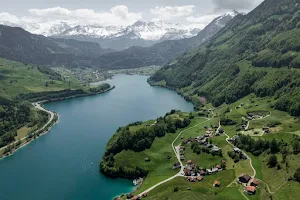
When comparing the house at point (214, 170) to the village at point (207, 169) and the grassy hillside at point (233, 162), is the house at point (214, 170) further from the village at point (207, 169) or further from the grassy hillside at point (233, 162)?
the grassy hillside at point (233, 162)

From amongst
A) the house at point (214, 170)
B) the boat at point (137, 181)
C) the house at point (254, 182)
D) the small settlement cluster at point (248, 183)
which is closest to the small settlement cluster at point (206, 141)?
the house at point (214, 170)

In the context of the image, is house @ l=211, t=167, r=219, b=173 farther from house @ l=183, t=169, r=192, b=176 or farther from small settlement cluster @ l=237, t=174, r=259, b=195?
small settlement cluster @ l=237, t=174, r=259, b=195

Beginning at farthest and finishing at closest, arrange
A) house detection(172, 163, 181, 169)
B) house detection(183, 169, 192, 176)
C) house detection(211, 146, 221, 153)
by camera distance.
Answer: house detection(211, 146, 221, 153), house detection(172, 163, 181, 169), house detection(183, 169, 192, 176)

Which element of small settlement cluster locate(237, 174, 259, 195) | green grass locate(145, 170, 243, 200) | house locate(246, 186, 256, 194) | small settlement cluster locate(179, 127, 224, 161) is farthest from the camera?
small settlement cluster locate(179, 127, 224, 161)

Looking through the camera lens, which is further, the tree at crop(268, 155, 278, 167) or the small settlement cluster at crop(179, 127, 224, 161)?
the small settlement cluster at crop(179, 127, 224, 161)

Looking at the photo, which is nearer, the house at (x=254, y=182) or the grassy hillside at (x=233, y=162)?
the grassy hillside at (x=233, y=162)

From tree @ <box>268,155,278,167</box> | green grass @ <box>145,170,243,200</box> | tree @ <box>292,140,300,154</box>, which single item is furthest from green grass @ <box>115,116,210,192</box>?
tree @ <box>292,140,300,154</box>

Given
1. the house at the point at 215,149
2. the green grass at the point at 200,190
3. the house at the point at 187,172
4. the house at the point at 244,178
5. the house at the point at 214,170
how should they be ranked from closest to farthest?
the green grass at the point at 200,190
the house at the point at 244,178
the house at the point at 214,170
the house at the point at 187,172
the house at the point at 215,149

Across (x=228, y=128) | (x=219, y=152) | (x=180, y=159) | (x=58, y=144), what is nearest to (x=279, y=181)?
(x=219, y=152)

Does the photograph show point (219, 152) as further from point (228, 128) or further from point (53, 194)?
point (53, 194)

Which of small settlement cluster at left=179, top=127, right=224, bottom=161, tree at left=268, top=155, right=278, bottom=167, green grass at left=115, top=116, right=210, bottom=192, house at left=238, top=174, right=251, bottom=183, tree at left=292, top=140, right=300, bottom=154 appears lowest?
green grass at left=115, top=116, right=210, bottom=192

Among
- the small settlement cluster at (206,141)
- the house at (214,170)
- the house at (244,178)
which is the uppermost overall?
the small settlement cluster at (206,141)

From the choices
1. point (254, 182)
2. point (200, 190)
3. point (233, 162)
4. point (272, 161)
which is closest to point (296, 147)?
point (272, 161)
